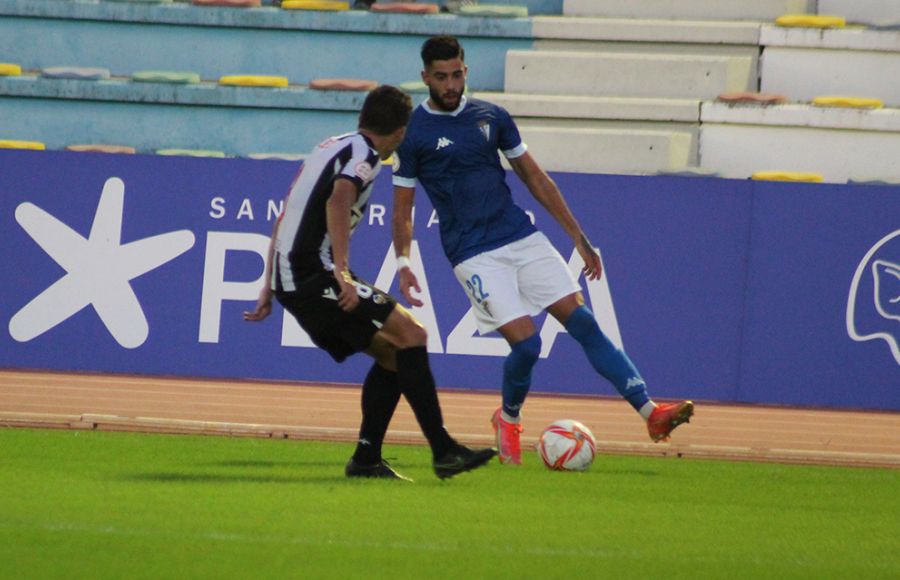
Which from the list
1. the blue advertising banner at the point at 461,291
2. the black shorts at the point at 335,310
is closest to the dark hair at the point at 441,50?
the black shorts at the point at 335,310

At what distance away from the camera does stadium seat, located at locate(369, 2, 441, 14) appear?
1766 centimetres

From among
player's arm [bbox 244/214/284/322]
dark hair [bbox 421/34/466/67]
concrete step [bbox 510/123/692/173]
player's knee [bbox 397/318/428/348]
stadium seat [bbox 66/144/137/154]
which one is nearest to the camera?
player's knee [bbox 397/318/428/348]

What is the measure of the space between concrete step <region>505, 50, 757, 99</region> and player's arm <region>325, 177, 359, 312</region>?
1014cm

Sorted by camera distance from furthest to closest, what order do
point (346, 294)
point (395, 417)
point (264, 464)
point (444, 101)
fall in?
point (395, 417) < point (444, 101) < point (264, 464) < point (346, 294)

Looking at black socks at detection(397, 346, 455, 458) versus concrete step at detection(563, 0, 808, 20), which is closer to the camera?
black socks at detection(397, 346, 455, 458)

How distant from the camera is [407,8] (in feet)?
58.0

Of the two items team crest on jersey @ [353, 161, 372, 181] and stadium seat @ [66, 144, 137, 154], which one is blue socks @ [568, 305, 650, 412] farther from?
stadium seat @ [66, 144, 137, 154]

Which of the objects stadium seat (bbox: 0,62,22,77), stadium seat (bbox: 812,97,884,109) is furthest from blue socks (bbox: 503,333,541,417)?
stadium seat (bbox: 0,62,22,77)

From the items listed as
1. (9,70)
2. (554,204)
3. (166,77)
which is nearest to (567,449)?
(554,204)

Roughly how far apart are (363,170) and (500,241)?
4.63 feet

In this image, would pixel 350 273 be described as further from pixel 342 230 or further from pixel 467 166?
pixel 467 166

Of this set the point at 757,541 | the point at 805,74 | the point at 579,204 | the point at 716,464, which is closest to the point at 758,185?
the point at 579,204

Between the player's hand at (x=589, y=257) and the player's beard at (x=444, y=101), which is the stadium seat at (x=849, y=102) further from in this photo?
the player's beard at (x=444, y=101)

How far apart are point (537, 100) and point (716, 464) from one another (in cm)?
830
